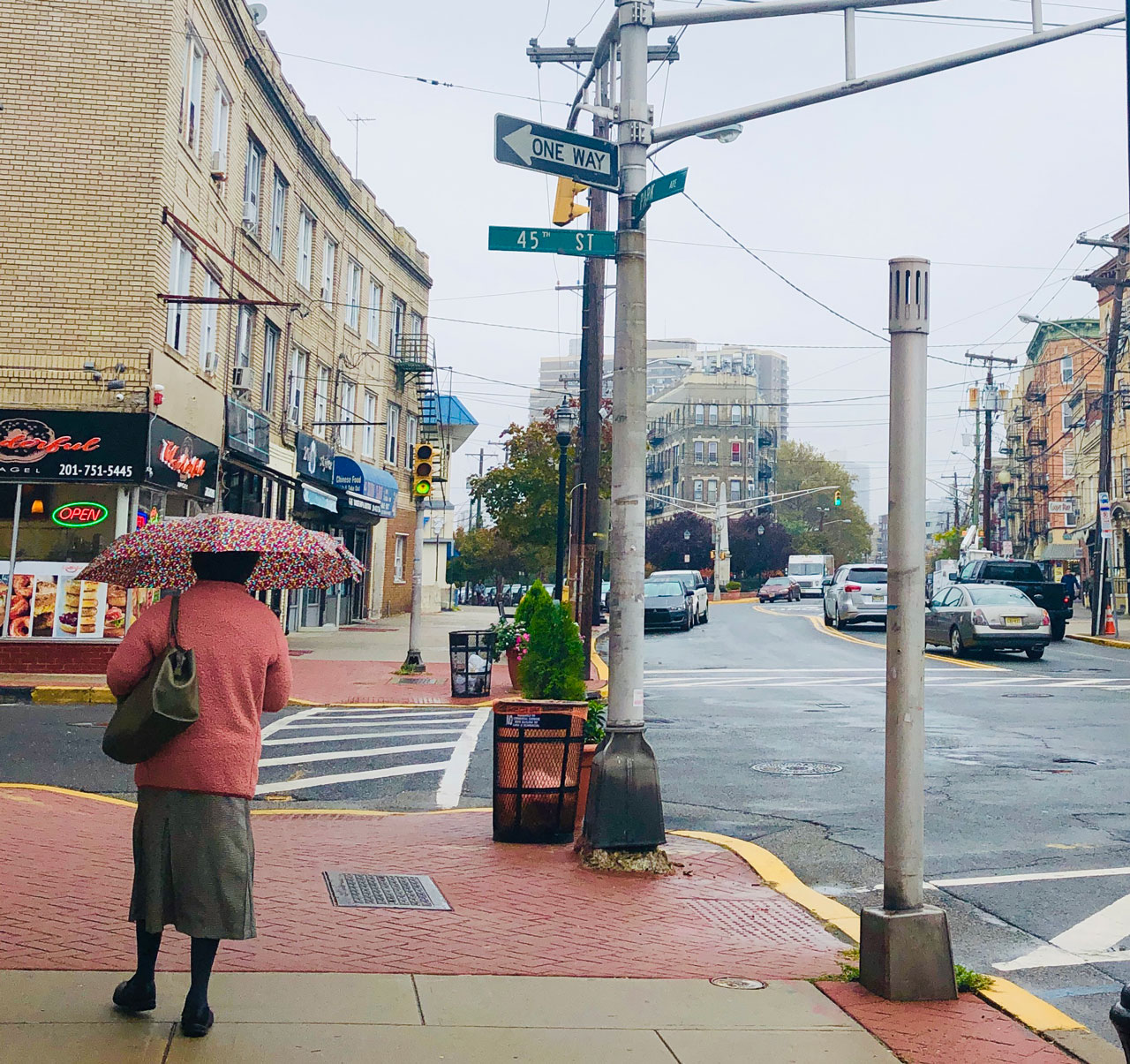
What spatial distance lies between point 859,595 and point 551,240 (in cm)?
2752

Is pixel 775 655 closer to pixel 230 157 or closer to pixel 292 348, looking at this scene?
pixel 292 348

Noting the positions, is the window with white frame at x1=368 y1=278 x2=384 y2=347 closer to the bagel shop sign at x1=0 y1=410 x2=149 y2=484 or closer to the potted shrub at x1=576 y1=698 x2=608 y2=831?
the bagel shop sign at x1=0 y1=410 x2=149 y2=484

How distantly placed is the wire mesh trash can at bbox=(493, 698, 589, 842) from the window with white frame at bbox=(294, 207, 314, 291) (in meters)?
23.0

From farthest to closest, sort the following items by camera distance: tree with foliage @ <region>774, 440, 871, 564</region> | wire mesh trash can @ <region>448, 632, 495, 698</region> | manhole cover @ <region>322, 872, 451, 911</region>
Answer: tree with foliage @ <region>774, 440, 871, 564</region>
wire mesh trash can @ <region>448, 632, 495, 698</region>
manhole cover @ <region>322, 872, 451, 911</region>

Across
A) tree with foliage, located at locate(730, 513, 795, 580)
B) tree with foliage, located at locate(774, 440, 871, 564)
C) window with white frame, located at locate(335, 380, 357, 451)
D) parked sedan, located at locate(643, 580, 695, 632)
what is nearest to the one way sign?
window with white frame, located at locate(335, 380, 357, 451)

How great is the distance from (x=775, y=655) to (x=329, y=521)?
1308cm

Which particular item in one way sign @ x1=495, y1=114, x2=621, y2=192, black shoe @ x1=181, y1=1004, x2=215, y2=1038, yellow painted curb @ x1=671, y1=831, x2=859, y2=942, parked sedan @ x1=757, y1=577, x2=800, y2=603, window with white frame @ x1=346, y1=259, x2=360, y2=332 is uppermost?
window with white frame @ x1=346, y1=259, x2=360, y2=332

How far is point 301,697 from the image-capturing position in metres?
18.0

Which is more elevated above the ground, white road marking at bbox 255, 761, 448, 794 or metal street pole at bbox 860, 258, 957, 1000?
metal street pole at bbox 860, 258, 957, 1000

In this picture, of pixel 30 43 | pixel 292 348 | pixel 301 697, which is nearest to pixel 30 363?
pixel 30 43

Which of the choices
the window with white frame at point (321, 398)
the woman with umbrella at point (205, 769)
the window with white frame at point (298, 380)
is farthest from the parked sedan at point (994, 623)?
the woman with umbrella at point (205, 769)

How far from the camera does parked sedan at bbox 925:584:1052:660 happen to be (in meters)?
25.4

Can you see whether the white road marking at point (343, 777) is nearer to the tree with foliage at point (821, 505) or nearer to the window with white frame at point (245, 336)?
the window with white frame at point (245, 336)

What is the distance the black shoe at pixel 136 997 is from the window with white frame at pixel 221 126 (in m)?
20.2
